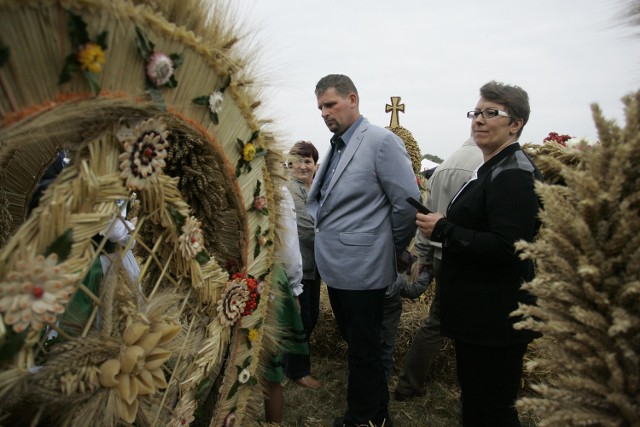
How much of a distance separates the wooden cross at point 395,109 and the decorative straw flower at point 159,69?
22.9ft

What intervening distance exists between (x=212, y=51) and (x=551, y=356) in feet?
3.92

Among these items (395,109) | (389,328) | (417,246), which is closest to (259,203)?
(389,328)

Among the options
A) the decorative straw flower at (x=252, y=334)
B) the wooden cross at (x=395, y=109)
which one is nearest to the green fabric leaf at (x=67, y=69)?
the decorative straw flower at (x=252, y=334)

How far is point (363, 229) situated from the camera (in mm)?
2975

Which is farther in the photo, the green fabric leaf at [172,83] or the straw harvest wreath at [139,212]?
the green fabric leaf at [172,83]

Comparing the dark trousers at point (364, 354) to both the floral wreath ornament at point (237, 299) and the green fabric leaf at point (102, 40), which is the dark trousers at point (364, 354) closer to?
the floral wreath ornament at point (237, 299)

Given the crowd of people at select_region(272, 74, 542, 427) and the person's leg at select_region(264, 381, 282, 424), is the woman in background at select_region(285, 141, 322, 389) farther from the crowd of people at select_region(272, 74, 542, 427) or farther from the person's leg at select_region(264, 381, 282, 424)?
the person's leg at select_region(264, 381, 282, 424)

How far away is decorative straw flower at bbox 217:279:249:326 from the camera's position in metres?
1.69

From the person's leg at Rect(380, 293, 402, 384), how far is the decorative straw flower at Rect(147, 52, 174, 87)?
2743mm

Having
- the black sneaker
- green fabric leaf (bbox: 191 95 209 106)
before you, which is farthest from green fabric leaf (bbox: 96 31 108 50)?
the black sneaker

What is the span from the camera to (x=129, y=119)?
125 centimetres

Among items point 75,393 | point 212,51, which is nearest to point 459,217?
point 212,51

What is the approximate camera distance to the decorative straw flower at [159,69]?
1233 millimetres

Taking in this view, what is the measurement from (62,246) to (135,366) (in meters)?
0.40
